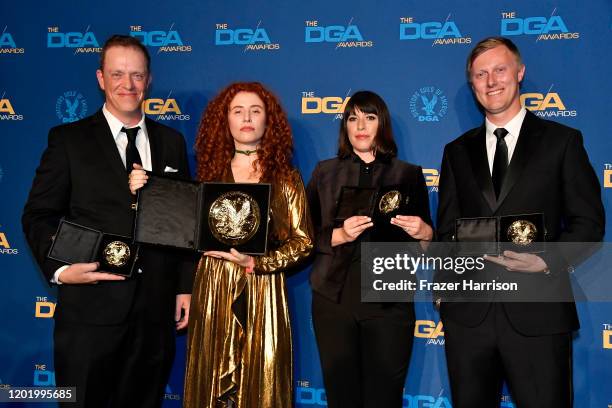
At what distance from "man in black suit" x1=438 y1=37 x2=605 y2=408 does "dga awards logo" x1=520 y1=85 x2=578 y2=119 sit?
1.97ft

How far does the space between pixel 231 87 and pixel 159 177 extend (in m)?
0.66

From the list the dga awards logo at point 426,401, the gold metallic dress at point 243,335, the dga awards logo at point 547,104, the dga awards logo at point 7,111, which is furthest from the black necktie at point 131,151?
the dga awards logo at point 547,104

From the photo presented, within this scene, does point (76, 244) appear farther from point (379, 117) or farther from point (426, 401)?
point (426, 401)

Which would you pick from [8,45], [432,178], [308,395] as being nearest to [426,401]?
[308,395]

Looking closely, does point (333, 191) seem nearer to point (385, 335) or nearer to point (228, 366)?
point (385, 335)

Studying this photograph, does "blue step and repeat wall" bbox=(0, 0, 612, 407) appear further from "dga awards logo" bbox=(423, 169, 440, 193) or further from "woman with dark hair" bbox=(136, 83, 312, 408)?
"woman with dark hair" bbox=(136, 83, 312, 408)

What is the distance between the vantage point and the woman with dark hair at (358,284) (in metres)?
2.95

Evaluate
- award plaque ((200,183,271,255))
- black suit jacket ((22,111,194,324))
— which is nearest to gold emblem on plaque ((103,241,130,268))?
black suit jacket ((22,111,194,324))

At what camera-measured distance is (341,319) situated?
299cm

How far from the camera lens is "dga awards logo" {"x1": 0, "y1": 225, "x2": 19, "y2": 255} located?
13.1 ft

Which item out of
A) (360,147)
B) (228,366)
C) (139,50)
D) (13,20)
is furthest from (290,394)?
(13,20)

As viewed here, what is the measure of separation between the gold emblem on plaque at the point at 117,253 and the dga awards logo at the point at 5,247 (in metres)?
1.59

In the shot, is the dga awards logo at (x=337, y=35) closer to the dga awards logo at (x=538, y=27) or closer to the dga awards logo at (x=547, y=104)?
the dga awards logo at (x=538, y=27)

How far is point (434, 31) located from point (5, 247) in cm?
295
